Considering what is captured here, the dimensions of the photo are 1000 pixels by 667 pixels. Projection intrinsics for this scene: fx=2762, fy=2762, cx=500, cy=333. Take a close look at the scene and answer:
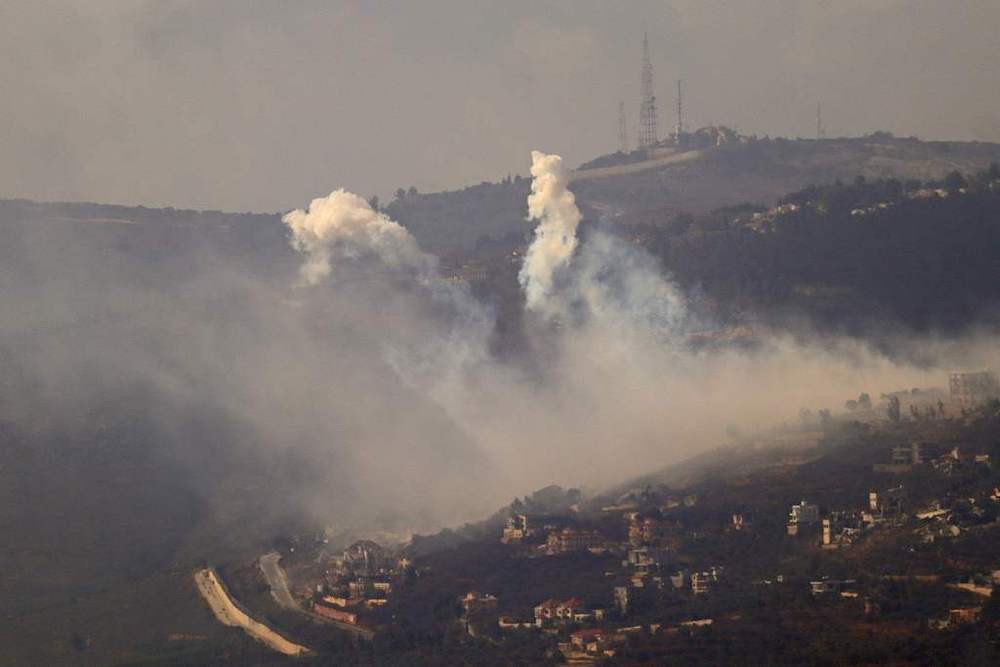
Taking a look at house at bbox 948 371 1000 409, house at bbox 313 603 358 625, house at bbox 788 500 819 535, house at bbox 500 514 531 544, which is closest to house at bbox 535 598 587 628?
house at bbox 313 603 358 625

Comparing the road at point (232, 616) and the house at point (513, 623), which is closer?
the house at point (513, 623)

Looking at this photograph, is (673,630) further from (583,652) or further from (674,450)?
(674,450)

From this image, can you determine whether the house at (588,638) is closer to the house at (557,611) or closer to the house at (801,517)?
the house at (557,611)

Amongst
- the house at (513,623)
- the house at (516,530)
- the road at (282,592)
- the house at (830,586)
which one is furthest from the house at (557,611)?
the house at (516,530)

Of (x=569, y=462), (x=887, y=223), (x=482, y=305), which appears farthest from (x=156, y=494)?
(x=887, y=223)

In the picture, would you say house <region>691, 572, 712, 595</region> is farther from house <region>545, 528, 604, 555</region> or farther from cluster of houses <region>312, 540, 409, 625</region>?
cluster of houses <region>312, 540, 409, 625</region>

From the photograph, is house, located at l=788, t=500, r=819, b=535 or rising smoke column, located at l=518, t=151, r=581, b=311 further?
rising smoke column, located at l=518, t=151, r=581, b=311

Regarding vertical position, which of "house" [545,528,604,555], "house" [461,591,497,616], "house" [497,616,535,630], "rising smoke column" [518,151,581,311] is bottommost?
"house" [497,616,535,630]
